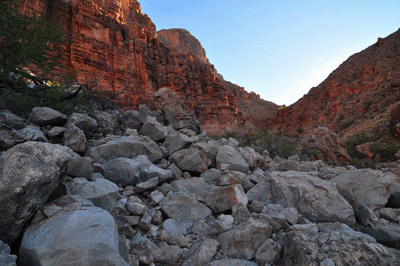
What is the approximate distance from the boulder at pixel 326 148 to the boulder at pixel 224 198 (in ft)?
25.7

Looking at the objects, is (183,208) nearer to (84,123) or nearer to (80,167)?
(80,167)

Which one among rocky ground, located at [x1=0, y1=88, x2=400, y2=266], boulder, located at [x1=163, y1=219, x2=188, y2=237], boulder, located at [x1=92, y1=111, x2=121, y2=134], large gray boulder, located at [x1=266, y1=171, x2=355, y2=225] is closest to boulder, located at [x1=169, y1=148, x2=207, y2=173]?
rocky ground, located at [x1=0, y1=88, x2=400, y2=266]

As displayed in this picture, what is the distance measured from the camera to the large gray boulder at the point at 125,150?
12.0 ft

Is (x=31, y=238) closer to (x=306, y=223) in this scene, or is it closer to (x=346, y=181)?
(x=306, y=223)

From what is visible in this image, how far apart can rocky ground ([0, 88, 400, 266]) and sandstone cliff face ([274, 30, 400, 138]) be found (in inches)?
962

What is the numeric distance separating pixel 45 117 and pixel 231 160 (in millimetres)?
3475

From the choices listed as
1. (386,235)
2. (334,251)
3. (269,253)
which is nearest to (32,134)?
(269,253)

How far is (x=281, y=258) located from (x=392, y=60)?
139 ft

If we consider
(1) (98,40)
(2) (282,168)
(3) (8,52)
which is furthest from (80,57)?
(2) (282,168)

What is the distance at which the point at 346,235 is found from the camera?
7.24 ft

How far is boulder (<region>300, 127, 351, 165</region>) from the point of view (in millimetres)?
9703

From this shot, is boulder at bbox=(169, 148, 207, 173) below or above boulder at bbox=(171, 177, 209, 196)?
above

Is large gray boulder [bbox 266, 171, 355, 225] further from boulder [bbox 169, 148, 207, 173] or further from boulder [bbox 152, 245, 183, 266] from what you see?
boulder [bbox 152, 245, 183, 266]

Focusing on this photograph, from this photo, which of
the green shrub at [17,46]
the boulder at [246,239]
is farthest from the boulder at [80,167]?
the green shrub at [17,46]
